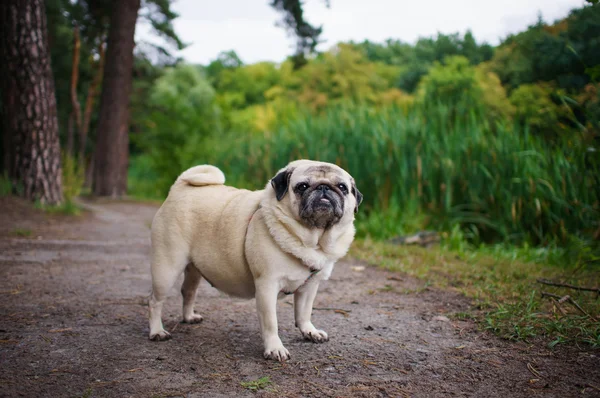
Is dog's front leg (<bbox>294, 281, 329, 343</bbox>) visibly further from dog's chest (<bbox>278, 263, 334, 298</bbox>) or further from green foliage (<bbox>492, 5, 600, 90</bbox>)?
green foliage (<bbox>492, 5, 600, 90</bbox>)

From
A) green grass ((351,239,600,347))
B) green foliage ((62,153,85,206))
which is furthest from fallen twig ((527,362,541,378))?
green foliage ((62,153,85,206))

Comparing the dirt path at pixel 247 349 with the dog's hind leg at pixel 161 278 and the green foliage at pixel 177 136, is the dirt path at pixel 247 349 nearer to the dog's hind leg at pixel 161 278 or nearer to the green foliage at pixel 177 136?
the dog's hind leg at pixel 161 278

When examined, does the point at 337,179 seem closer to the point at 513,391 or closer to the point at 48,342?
the point at 513,391

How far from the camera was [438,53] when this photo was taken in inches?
1110

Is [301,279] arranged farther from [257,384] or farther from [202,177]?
[202,177]

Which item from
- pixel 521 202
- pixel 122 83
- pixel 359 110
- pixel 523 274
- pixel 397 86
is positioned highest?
pixel 397 86

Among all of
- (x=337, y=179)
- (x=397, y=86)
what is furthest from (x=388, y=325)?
(x=397, y=86)

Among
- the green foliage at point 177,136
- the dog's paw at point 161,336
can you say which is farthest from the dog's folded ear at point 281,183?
the green foliage at point 177,136

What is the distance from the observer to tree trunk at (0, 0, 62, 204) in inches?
302

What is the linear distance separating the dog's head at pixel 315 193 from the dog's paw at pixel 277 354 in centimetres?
75

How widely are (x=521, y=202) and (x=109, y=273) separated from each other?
550cm

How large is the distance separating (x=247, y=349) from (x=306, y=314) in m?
0.46

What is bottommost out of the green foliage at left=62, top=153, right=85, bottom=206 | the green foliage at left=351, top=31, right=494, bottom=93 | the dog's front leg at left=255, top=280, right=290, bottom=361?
the dog's front leg at left=255, top=280, right=290, bottom=361

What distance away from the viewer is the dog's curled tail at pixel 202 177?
3453 mm
